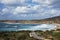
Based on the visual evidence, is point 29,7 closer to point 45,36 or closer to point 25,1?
point 25,1

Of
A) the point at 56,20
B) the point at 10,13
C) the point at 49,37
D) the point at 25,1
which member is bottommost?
the point at 49,37

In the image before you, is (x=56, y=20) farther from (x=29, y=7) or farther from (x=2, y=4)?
(x=2, y=4)

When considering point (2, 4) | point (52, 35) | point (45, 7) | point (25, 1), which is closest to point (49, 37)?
point (52, 35)

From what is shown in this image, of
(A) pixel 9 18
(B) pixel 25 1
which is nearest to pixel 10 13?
(A) pixel 9 18

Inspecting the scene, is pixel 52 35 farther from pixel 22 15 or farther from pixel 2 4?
pixel 2 4

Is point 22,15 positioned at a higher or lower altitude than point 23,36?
higher

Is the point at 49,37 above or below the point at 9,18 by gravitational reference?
below

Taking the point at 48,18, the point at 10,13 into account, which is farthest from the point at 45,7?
the point at 10,13
